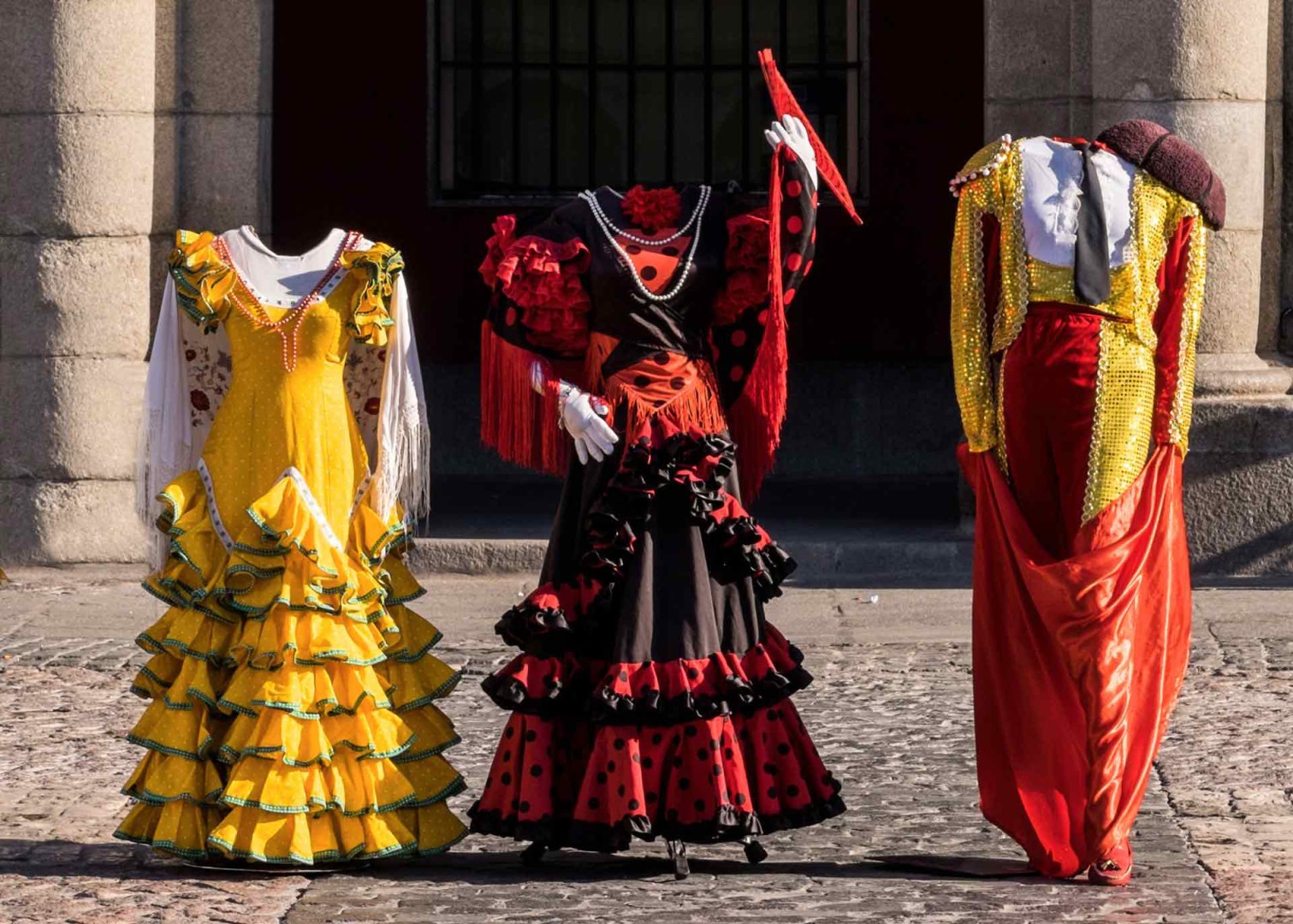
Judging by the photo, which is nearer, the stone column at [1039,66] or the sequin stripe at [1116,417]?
the sequin stripe at [1116,417]

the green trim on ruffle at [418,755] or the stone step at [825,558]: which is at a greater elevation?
the stone step at [825,558]

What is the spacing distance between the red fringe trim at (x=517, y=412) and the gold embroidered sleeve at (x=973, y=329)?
104cm

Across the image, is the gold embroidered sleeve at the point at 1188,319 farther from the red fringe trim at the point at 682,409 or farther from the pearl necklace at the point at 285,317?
the pearl necklace at the point at 285,317

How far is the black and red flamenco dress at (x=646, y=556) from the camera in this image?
18.7ft

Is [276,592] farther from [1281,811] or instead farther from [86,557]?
[86,557]

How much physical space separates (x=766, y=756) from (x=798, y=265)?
4.05 feet

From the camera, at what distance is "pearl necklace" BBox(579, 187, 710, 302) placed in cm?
582

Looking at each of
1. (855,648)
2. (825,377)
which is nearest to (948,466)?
(825,377)

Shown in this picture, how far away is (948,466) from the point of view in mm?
13875

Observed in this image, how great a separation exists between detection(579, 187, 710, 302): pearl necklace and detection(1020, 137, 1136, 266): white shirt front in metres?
0.82

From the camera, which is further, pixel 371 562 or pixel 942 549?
pixel 942 549

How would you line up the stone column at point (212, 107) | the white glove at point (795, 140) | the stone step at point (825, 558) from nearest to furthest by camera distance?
1. the white glove at point (795, 140)
2. the stone step at point (825, 558)
3. the stone column at point (212, 107)

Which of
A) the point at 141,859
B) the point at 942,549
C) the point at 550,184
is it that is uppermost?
the point at 550,184

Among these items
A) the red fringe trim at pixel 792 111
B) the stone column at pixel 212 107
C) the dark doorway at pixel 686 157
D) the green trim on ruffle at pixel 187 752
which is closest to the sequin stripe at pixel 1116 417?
the red fringe trim at pixel 792 111
